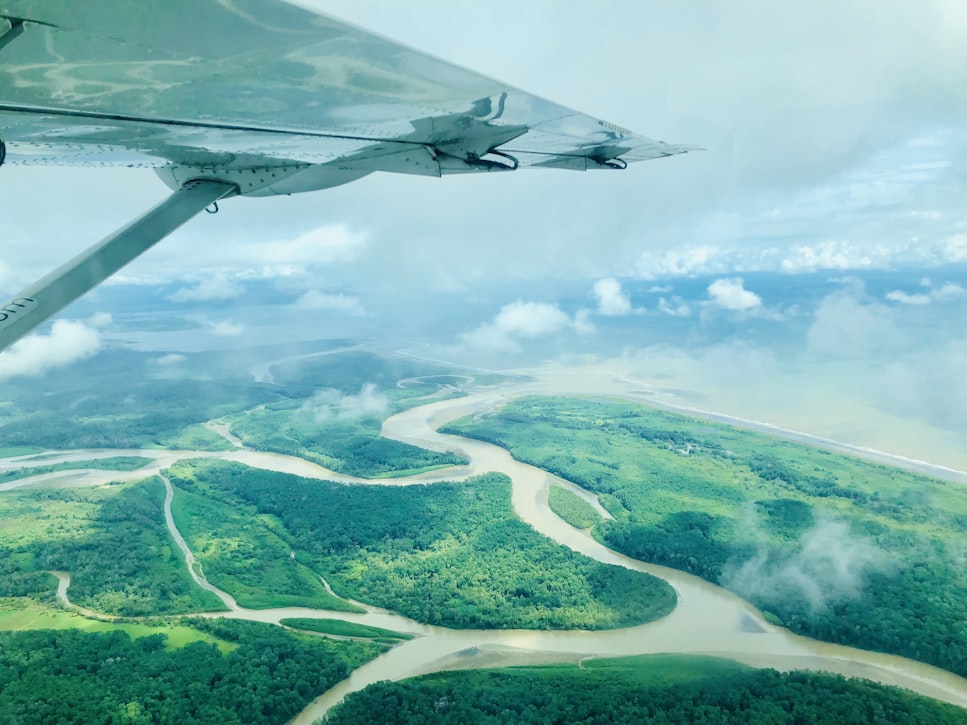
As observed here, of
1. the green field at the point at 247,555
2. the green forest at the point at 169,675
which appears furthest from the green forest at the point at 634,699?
the green field at the point at 247,555

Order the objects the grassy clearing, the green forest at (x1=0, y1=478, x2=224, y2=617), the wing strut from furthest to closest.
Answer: the green forest at (x1=0, y1=478, x2=224, y2=617)
the grassy clearing
the wing strut

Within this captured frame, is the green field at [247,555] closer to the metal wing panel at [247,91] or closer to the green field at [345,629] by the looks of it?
the green field at [345,629]

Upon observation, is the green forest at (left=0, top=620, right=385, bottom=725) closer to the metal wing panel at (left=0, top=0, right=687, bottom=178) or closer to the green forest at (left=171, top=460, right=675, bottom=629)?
the green forest at (left=171, top=460, right=675, bottom=629)

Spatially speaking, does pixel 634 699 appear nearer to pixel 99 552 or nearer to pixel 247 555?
pixel 247 555

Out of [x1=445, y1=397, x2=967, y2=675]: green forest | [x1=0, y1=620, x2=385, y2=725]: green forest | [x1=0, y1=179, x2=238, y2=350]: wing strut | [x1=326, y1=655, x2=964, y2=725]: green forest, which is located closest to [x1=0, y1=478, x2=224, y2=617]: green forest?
[x1=0, y1=620, x2=385, y2=725]: green forest

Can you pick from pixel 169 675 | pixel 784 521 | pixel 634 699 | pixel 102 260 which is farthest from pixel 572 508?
pixel 102 260

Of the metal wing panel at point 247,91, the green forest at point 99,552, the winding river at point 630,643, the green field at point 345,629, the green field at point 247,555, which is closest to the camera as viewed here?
the metal wing panel at point 247,91

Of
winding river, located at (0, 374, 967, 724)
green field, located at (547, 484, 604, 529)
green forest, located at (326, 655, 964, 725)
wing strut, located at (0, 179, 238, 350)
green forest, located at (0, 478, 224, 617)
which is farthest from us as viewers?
green field, located at (547, 484, 604, 529)
